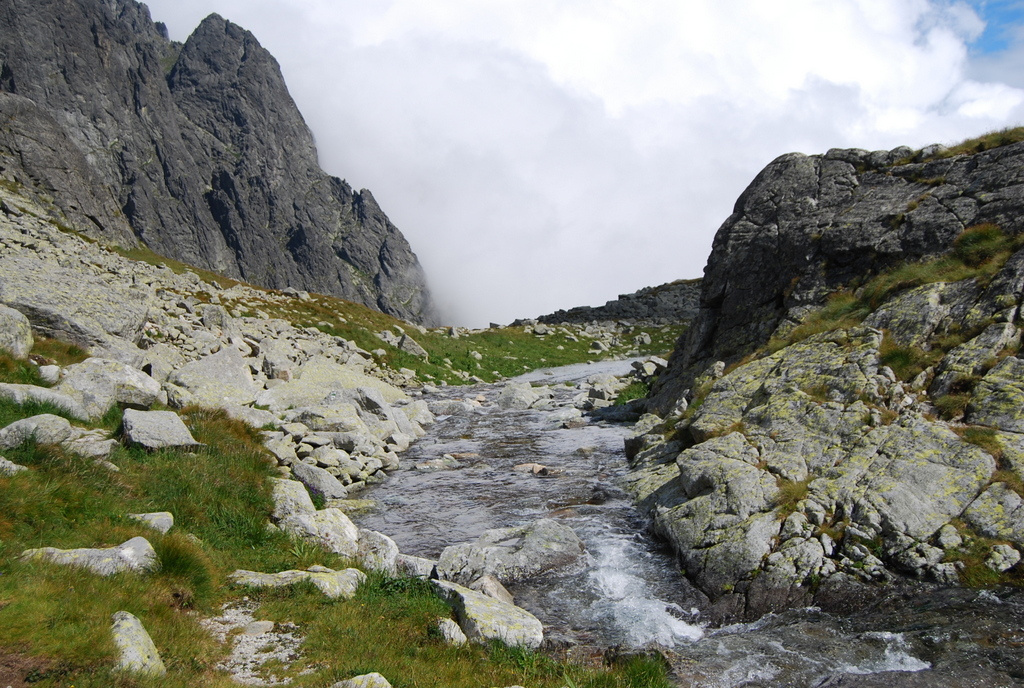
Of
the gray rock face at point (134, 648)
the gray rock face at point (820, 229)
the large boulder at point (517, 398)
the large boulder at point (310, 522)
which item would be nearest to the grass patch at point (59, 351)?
the large boulder at point (310, 522)

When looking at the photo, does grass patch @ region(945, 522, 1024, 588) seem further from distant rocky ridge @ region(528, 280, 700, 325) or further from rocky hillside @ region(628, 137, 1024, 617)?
distant rocky ridge @ region(528, 280, 700, 325)

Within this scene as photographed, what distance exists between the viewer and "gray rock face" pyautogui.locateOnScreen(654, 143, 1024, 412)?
20.0m

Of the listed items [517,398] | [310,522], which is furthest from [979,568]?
[517,398]

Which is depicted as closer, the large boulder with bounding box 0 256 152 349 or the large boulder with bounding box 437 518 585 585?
the large boulder with bounding box 437 518 585 585

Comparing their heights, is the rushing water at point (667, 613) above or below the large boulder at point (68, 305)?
below

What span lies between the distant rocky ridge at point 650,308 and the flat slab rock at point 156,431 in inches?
3080

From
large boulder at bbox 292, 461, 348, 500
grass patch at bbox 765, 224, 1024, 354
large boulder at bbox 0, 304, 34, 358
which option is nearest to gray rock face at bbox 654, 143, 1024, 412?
grass patch at bbox 765, 224, 1024, 354

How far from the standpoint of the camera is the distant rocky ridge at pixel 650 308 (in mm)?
91812

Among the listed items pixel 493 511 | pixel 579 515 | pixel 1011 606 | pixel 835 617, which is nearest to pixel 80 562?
pixel 493 511

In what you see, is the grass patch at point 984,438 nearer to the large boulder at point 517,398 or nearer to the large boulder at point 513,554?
the large boulder at point 513,554

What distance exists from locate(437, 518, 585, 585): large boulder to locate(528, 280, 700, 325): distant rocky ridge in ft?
256

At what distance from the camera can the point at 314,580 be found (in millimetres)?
9719

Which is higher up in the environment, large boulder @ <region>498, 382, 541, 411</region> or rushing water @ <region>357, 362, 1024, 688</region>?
large boulder @ <region>498, 382, 541, 411</region>

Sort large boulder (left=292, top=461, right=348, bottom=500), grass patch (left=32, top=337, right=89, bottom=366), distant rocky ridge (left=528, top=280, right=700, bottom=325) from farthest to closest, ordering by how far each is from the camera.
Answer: distant rocky ridge (left=528, top=280, right=700, bottom=325), grass patch (left=32, top=337, right=89, bottom=366), large boulder (left=292, top=461, right=348, bottom=500)
